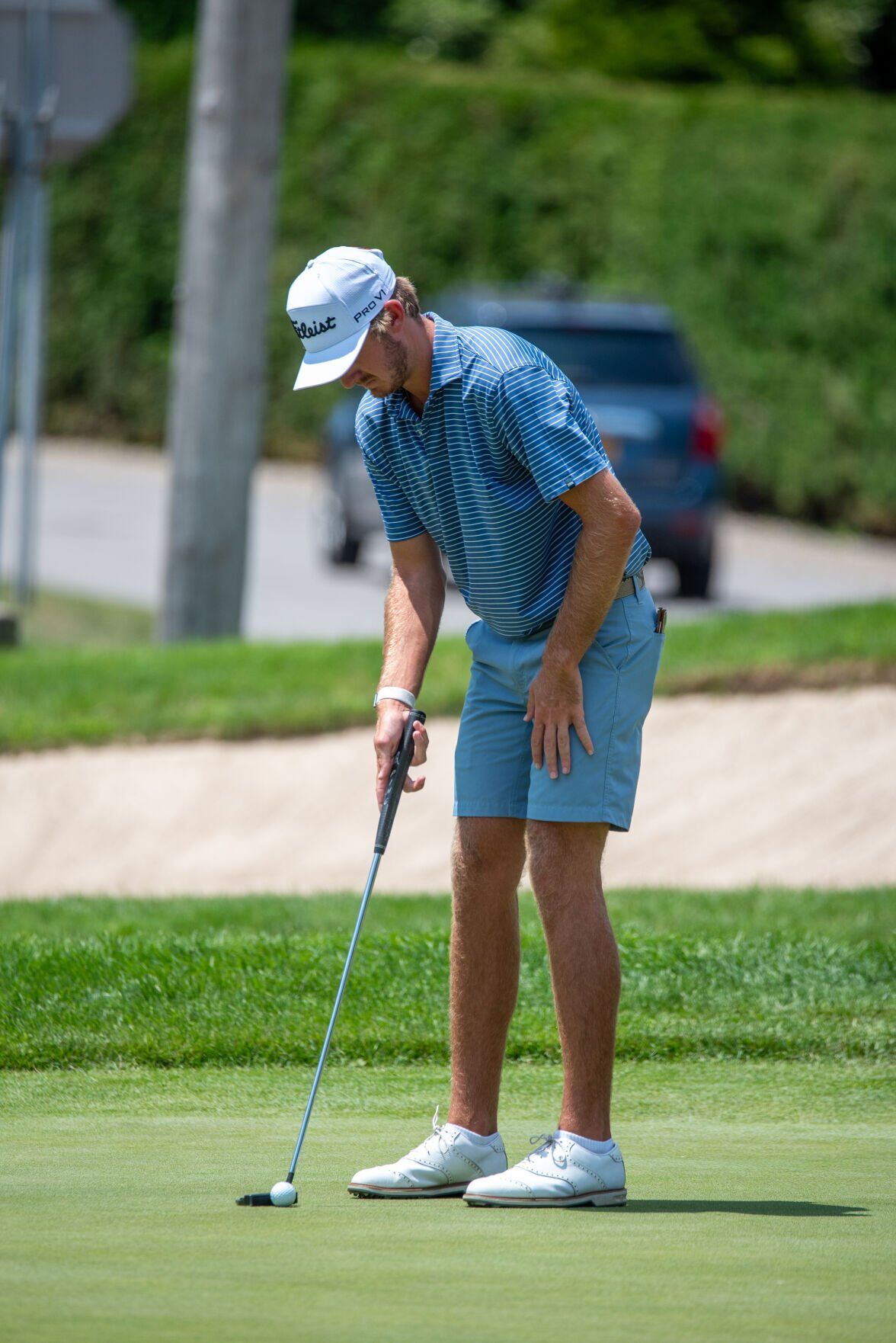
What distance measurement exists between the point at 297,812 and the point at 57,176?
65.2 feet

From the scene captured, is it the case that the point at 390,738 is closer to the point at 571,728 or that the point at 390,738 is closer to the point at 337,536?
the point at 571,728

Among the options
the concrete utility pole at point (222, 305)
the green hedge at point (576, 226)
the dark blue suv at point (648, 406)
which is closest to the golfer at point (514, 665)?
the concrete utility pole at point (222, 305)

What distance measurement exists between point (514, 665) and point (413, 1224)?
1.12m

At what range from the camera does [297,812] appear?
411 inches

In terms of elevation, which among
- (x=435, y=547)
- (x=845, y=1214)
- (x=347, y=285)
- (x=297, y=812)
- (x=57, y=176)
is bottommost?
(x=297, y=812)

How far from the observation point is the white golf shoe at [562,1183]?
412 centimetres

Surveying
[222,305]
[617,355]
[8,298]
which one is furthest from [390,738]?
[617,355]

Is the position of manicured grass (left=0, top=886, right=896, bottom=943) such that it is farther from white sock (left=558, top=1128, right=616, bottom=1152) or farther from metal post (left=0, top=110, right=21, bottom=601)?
metal post (left=0, top=110, right=21, bottom=601)

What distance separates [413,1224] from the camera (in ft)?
12.7

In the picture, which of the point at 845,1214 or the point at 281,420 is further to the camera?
the point at 281,420

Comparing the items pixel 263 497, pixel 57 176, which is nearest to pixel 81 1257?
pixel 263 497

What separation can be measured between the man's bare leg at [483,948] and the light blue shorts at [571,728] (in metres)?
0.06

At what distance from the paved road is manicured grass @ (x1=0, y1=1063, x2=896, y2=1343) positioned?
364 inches

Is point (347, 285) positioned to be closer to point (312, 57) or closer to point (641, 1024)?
point (641, 1024)
